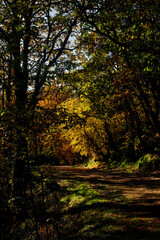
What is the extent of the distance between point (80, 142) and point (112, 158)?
4.77 m

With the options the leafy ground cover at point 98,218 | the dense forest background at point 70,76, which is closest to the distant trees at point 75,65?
the dense forest background at point 70,76

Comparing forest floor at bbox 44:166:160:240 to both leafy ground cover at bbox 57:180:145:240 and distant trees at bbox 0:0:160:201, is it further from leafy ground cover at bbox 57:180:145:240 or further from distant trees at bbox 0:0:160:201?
distant trees at bbox 0:0:160:201

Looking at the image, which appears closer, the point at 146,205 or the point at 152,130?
the point at 146,205

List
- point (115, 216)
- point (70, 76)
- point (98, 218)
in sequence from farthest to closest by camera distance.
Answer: point (70, 76) < point (98, 218) < point (115, 216)

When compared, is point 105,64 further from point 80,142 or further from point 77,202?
point 80,142

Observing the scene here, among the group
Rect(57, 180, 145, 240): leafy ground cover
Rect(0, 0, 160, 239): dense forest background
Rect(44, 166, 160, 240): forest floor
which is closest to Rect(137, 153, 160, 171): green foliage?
Rect(0, 0, 160, 239): dense forest background

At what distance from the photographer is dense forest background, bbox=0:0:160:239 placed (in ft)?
18.6

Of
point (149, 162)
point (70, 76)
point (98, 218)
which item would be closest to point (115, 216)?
point (98, 218)

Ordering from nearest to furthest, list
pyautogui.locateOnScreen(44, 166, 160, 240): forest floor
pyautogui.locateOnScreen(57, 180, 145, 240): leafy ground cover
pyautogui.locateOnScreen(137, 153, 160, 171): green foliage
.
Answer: pyautogui.locateOnScreen(44, 166, 160, 240): forest floor < pyautogui.locateOnScreen(57, 180, 145, 240): leafy ground cover < pyautogui.locateOnScreen(137, 153, 160, 171): green foliage

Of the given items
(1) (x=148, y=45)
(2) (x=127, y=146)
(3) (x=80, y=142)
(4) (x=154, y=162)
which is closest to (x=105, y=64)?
(1) (x=148, y=45)

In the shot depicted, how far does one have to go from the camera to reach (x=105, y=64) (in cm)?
1069

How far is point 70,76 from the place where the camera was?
24.6 ft

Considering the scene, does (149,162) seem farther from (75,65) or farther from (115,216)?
(75,65)

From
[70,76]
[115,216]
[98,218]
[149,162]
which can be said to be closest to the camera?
[115,216]
